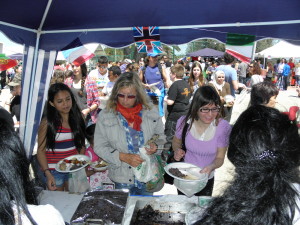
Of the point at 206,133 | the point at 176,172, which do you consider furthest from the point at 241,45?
the point at 176,172

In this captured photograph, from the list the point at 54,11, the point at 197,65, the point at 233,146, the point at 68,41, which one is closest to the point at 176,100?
the point at 197,65

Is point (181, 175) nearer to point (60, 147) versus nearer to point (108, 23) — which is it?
point (60, 147)

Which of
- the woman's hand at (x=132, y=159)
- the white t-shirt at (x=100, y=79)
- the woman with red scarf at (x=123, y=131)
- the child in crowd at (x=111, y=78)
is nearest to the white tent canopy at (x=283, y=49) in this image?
the woman with red scarf at (x=123, y=131)

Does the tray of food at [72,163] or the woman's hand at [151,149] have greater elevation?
the woman's hand at [151,149]

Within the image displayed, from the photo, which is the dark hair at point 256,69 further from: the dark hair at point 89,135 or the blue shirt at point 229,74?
the dark hair at point 89,135

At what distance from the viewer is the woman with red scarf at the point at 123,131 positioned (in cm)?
221

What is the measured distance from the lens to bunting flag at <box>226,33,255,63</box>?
2.82m

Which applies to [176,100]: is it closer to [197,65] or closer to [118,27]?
[197,65]

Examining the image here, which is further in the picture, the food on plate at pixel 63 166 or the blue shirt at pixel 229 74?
the blue shirt at pixel 229 74

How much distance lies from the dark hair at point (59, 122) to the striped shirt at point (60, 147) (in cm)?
4

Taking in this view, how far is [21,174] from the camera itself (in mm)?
1008

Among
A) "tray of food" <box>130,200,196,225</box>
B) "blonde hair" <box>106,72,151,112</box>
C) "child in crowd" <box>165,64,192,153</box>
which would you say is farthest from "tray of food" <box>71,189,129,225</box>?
"child in crowd" <box>165,64,192,153</box>

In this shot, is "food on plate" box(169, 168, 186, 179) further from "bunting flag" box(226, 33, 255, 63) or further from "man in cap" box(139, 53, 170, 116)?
"man in cap" box(139, 53, 170, 116)

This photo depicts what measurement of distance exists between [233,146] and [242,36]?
2.08 meters
